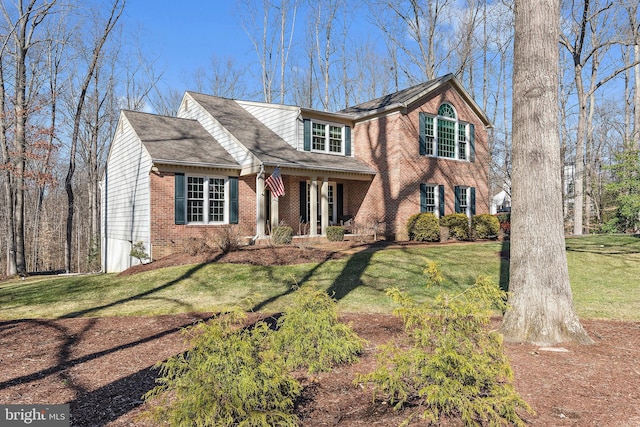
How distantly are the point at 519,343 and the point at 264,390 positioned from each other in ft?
11.8

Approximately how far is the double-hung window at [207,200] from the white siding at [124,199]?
1.47 metres

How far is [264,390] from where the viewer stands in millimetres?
2951

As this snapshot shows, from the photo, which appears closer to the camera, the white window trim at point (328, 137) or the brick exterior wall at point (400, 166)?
the brick exterior wall at point (400, 166)

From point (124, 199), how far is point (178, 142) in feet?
11.3

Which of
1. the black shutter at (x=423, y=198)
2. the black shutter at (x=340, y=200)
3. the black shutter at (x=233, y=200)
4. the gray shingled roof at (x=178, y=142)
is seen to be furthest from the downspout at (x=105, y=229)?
the black shutter at (x=423, y=198)

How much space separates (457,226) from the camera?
56.4 feet

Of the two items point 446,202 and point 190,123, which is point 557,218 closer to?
point 446,202

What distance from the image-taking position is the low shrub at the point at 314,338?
427cm

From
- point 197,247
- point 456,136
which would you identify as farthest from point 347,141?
point 197,247

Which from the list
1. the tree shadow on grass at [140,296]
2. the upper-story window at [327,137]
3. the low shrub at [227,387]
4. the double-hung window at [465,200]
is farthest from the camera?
the double-hung window at [465,200]

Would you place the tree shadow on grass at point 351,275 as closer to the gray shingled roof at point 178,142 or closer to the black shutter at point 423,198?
the black shutter at point 423,198

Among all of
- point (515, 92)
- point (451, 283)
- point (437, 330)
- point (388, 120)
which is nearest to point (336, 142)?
point (388, 120)

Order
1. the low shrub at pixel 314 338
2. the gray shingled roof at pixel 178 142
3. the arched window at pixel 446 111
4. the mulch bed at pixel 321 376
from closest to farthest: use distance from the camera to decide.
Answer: the mulch bed at pixel 321 376 → the low shrub at pixel 314 338 → the gray shingled roof at pixel 178 142 → the arched window at pixel 446 111

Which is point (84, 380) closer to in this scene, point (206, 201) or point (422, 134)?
point (206, 201)
